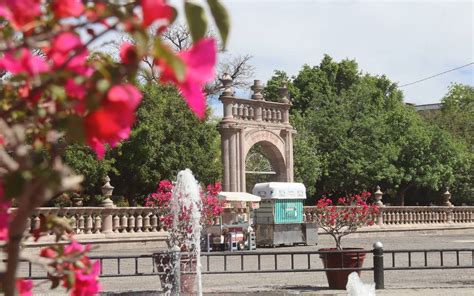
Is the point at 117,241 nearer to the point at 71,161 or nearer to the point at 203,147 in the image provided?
the point at 71,161

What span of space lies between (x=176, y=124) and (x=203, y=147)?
6.11 ft

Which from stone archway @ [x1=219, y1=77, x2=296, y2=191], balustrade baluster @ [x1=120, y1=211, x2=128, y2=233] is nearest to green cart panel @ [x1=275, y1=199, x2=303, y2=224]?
stone archway @ [x1=219, y1=77, x2=296, y2=191]

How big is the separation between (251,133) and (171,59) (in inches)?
1288

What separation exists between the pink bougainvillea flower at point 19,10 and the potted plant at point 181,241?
10.1 m

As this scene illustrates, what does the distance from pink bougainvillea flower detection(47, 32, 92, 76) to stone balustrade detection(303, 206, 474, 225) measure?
33259 mm

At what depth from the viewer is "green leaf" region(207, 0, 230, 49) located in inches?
62.2

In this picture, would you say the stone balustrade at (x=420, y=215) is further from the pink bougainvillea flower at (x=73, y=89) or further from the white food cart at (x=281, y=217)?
the pink bougainvillea flower at (x=73, y=89)

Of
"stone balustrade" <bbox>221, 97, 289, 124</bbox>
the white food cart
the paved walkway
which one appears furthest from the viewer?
"stone balustrade" <bbox>221, 97, 289, 124</bbox>

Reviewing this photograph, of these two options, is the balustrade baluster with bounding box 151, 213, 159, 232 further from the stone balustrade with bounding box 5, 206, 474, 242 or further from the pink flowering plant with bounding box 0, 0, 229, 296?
the pink flowering plant with bounding box 0, 0, 229, 296

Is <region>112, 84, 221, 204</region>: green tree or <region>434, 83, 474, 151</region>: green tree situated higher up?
<region>434, 83, 474, 151</region>: green tree

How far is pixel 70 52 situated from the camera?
1710 mm

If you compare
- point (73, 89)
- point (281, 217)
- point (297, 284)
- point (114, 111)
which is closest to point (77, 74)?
point (73, 89)

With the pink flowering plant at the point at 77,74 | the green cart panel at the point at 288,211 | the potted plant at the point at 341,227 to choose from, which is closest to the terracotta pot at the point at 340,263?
the potted plant at the point at 341,227

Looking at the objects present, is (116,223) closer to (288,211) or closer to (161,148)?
(288,211)
